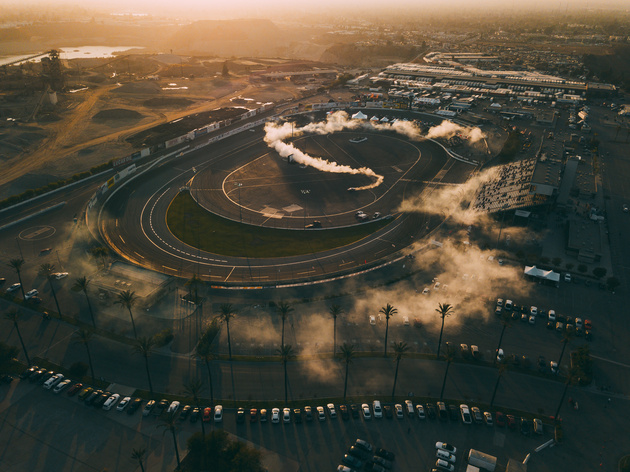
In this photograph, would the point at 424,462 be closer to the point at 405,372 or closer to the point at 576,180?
the point at 405,372

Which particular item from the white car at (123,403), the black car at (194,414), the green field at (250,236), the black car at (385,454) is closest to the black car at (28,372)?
the white car at (123,403)

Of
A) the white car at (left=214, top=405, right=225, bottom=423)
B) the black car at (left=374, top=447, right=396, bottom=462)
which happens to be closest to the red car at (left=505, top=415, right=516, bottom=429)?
the black car at (left=374, top=447, right=396, bottom=462)

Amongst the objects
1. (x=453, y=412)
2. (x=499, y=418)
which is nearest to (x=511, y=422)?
(x=499, y=418)

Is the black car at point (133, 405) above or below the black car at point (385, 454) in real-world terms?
above

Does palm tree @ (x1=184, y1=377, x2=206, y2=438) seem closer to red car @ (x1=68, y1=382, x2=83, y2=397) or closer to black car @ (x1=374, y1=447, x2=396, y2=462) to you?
red car @ (x1=68, y1=382, x2=83, y2=397)

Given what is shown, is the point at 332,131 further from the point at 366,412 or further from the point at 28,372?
the point at 28,372

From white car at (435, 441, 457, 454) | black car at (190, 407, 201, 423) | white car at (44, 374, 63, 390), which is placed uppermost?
white car at (44, 374, 63, 390)

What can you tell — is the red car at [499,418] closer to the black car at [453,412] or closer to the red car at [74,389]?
the black car at [453,412]

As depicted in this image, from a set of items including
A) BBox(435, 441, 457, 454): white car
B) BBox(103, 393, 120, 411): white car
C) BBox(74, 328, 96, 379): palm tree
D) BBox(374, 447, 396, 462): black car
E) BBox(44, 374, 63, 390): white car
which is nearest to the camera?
BBox(374, 447, 396, 462): black car
